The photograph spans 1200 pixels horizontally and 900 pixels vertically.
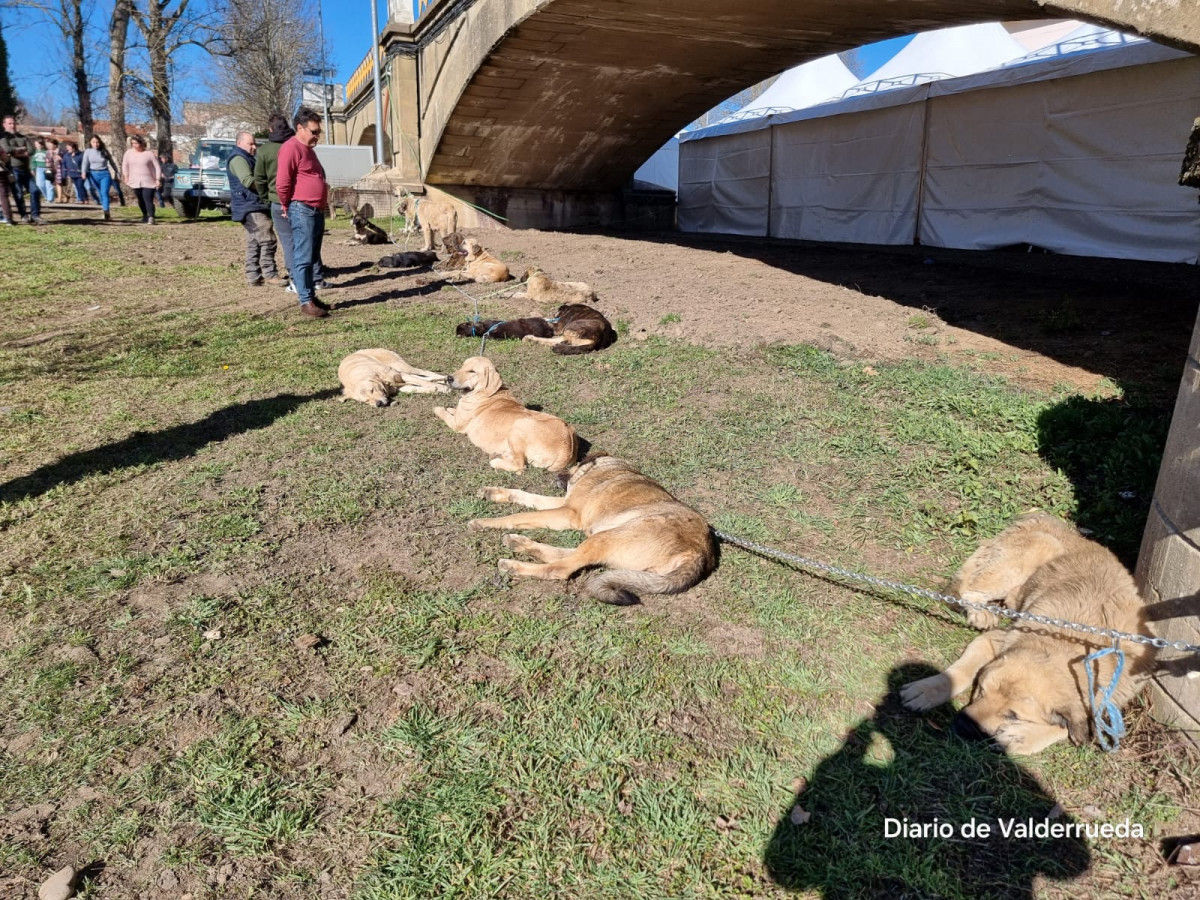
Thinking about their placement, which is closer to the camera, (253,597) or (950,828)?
(950,828)

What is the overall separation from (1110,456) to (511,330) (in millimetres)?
6589

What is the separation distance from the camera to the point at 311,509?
4.55 m

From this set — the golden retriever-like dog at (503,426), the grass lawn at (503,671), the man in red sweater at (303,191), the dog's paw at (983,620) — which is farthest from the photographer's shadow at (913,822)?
the man in red sweater at (303,191)

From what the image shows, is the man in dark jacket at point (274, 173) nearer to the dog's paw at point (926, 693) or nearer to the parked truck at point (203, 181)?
the dog's paw at point (926, 693)

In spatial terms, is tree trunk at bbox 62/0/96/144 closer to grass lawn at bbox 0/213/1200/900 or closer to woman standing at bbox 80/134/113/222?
woman standing at bbox 80/134/113/222

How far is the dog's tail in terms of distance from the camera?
3.54m

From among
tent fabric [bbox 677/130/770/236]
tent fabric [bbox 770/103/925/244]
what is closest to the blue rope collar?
tent fabric [bbox 770/103/925/244]

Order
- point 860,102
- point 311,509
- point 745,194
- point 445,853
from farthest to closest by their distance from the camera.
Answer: point 745,194 < point 860,102 < point 311,509 < point 445,853

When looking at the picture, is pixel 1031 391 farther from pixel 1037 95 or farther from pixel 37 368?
pixel 37 368

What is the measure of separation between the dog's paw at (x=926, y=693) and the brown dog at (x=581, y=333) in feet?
19.9

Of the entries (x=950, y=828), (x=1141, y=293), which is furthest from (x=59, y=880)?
(x=1141, y=293)

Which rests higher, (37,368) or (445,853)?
(37,368)

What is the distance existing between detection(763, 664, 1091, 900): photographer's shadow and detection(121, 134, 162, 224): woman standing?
2085 centimetres

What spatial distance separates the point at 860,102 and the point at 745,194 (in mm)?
5248
